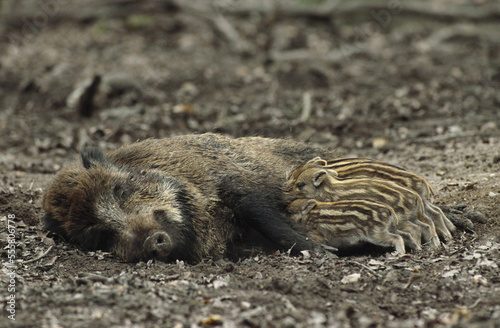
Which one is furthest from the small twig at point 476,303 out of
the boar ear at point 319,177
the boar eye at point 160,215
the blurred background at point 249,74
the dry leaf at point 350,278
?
the blurred background at point 249,74

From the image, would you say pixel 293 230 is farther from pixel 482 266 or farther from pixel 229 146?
pixel 482 266

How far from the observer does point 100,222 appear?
4.76 m

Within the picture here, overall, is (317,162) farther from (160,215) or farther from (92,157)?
(92,157)

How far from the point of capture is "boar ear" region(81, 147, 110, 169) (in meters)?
5.10

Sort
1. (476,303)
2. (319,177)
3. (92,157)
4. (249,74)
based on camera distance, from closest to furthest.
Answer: (476,303) → (92,157) → (319,177) → (249,74)

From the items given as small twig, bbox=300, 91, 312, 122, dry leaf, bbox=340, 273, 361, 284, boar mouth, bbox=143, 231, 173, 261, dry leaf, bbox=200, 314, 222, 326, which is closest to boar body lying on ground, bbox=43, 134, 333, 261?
boar mouth, bbox=143, 231, 173, 261

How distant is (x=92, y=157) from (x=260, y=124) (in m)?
4.22

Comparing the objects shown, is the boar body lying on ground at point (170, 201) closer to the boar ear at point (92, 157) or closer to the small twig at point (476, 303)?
the boar ear at point (92, 157)

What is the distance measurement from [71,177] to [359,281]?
2584mm

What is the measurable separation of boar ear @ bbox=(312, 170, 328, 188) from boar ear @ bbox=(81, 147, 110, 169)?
186cm

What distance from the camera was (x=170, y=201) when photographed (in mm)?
4875

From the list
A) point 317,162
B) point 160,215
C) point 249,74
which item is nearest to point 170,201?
point 160,215

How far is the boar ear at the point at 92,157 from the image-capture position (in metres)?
5.10

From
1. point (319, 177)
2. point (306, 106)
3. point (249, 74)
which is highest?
point (249, 74)
